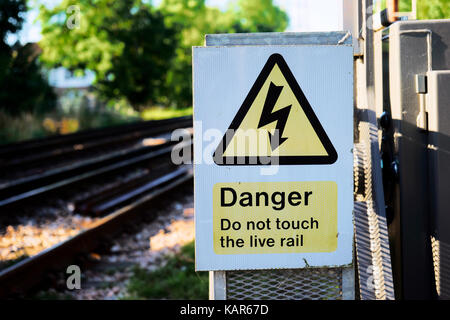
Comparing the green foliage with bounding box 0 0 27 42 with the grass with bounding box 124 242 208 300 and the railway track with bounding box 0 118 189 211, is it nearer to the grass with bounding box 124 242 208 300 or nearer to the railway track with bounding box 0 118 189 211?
the railway track with bounding box 0 118 189 211

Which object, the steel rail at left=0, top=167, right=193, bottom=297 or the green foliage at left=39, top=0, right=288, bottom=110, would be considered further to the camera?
the green foliage at left=39, top=0, right=288, bottom=110

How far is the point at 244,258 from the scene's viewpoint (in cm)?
234

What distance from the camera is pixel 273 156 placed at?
227 cm

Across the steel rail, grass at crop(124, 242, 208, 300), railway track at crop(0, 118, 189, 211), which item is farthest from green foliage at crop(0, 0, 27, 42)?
grass at crop(124, 242, 208, 300)

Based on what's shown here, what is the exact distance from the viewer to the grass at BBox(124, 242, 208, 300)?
14.3ft

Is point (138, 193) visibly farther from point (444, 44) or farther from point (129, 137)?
point (129, 137)

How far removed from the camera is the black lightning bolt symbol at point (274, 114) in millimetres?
2246

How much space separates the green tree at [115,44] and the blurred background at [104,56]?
0.06m

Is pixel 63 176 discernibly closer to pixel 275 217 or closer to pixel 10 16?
pixel 275 217

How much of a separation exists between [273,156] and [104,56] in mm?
29974

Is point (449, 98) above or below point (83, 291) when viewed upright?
above

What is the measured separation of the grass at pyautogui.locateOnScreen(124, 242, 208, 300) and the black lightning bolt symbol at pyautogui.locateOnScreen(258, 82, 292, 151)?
7.00 feet
